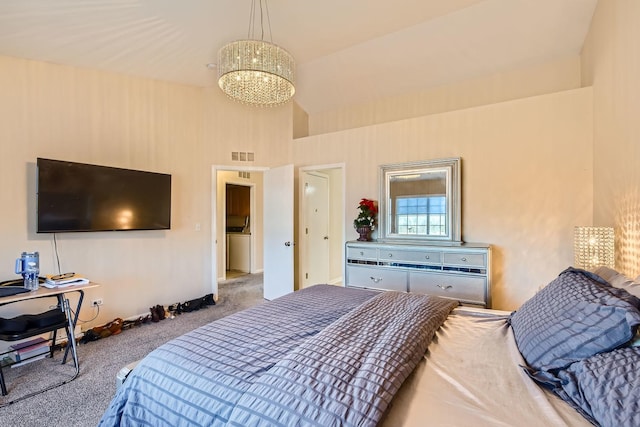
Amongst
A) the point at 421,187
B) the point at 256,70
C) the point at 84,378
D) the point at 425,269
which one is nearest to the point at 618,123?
the point at 421,187

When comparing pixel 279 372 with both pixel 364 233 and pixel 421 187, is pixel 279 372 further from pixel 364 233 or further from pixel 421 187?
pixel 421 187

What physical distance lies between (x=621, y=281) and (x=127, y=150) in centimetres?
439

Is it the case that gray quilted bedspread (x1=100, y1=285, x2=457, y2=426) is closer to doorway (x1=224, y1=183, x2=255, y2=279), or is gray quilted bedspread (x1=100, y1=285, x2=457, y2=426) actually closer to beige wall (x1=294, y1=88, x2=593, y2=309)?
beige wall (x1=294, y1=88, x2=593, y2=309)

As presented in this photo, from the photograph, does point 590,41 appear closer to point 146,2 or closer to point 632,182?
point 632,182

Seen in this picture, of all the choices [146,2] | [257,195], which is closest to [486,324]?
[146,2]

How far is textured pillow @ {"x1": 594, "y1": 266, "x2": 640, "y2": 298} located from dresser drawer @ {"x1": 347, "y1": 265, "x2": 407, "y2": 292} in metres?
1.93

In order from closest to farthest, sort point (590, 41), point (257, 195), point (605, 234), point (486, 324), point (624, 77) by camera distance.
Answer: point (486, 324) < point (624, 77) < point (605, 234) < point (590, 41) < point (257, 195)

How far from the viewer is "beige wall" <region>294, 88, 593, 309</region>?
9.86 ft

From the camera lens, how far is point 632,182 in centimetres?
197

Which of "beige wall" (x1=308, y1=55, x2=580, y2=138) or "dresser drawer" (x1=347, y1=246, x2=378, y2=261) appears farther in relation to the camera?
"dresser drawer" (x1=347, y1=246, x2=378, y2=261)

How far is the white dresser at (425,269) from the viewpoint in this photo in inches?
121

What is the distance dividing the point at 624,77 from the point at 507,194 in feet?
4.51

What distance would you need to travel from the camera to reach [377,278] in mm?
3594

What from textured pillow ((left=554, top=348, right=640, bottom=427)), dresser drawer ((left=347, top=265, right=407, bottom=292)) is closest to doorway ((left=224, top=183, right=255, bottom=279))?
dresser drawer ((left=347, top=265, right=407, bottom=292))
